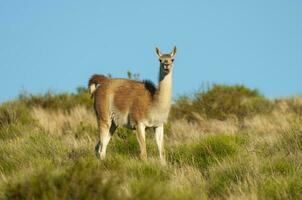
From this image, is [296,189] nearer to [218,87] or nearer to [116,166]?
[116,166]

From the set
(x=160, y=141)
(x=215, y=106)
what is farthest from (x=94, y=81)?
(x=215, y=106)

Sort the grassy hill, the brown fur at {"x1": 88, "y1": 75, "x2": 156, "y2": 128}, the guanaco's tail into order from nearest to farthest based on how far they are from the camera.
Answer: the grassy hill, the brown fur at {"x1": 88, "y1": 75, "x2": 156, "y2": 128}, the guanaco's tail

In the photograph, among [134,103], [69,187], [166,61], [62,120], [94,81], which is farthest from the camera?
[62,120]

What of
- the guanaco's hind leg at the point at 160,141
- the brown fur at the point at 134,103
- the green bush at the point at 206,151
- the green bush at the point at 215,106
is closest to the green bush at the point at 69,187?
the green bush at the point at 206,151

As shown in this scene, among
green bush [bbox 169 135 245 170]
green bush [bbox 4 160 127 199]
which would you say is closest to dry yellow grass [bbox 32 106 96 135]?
green bush [bbox 169 135 245 170]

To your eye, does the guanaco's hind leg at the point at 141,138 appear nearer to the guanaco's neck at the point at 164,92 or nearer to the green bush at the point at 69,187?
the guanaco's neck at the point at 164,92

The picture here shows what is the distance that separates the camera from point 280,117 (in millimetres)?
19844

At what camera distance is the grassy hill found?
7074mm

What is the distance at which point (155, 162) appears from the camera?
10.7m

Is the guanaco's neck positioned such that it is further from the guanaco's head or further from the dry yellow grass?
the dry yellow grass

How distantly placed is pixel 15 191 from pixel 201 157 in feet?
17.7

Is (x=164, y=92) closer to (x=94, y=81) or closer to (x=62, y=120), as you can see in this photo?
(x=94, y=81)

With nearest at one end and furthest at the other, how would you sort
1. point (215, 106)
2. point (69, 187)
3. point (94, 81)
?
point (69, 187)
point (94, 81)
point (215, 106)

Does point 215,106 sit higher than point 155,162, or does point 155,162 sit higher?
point 215,106
